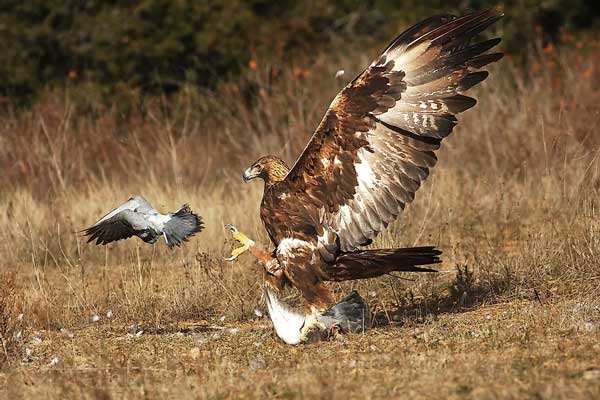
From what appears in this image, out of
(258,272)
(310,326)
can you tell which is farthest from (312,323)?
(258,272)

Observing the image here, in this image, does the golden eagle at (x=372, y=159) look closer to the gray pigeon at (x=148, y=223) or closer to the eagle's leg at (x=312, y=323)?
the eagle's leg at (x=312, y=323)

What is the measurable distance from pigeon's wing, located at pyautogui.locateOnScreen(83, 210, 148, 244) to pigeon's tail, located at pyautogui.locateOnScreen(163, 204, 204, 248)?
0.61ft

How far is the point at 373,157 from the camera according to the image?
681 centimetres

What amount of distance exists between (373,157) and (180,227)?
1.48 m

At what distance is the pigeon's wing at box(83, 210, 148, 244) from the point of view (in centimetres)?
736

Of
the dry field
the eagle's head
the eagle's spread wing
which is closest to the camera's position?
Result: the dry field

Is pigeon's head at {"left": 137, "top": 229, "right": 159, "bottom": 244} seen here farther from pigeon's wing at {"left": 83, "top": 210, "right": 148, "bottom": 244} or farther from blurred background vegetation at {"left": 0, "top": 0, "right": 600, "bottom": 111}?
blurred background vegetation at {"left": 0, "top": 0, "right": 600, "bottom": 111}

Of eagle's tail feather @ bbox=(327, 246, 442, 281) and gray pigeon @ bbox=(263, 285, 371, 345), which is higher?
eagle's tail feather @ bbox=(327, 246, 442, 281)

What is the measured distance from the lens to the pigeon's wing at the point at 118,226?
24.1ft

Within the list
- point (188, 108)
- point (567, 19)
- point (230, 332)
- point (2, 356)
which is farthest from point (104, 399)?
point (567, 19)

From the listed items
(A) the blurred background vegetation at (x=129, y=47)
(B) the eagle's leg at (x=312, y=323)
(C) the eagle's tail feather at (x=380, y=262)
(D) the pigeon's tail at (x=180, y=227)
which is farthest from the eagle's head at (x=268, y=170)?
(A) the blurred background vegetation at (x=129, y=47)

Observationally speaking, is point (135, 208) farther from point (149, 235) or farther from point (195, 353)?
point (195, 353)

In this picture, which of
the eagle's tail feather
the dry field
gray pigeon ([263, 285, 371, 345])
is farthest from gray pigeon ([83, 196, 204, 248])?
the eagle's tail feather

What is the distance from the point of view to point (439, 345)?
6.24 m
